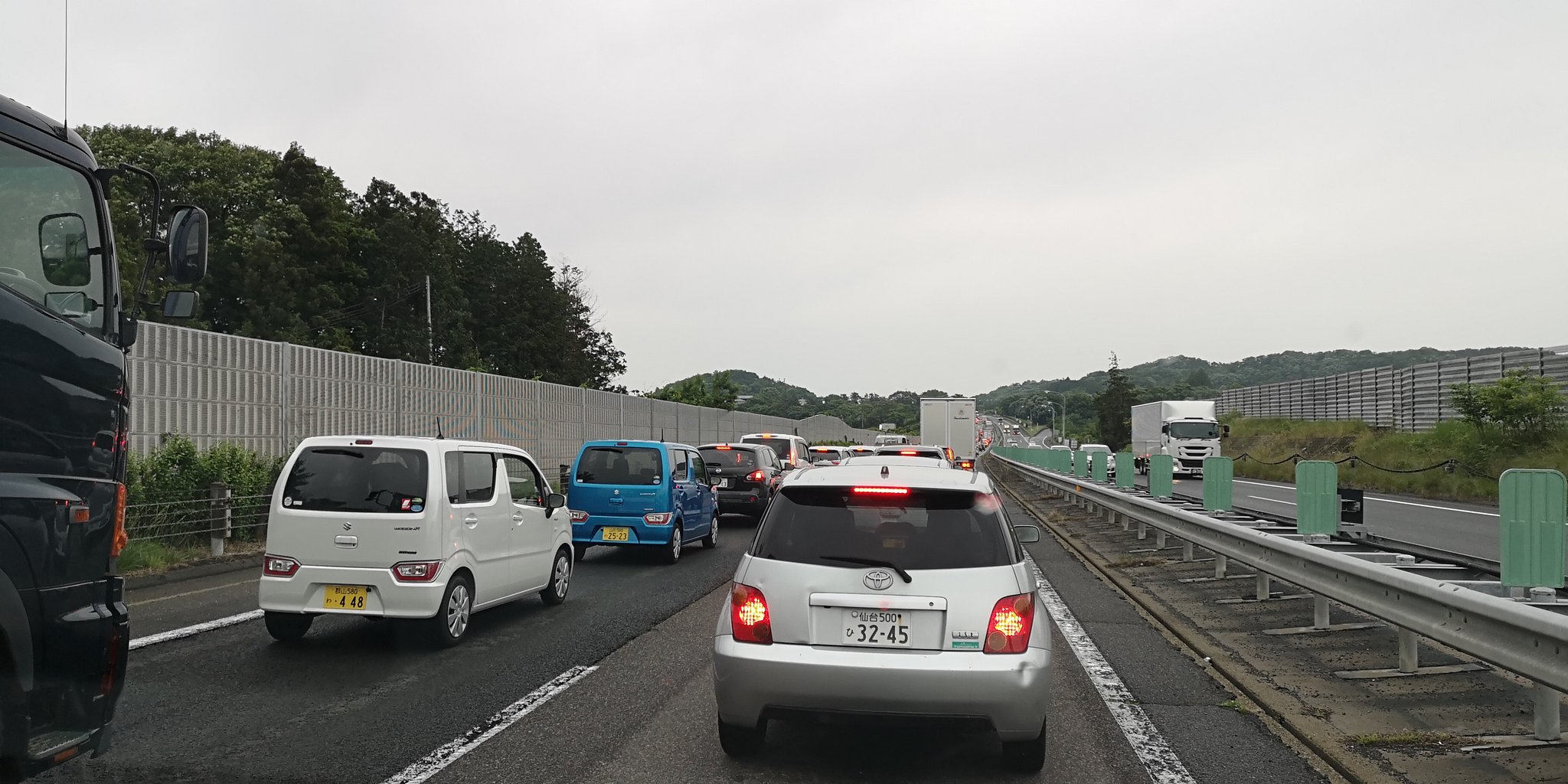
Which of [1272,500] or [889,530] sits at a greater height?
[889,530]

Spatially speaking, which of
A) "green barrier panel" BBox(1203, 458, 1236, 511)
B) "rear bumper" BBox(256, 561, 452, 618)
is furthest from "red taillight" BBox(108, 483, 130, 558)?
"green barrier panel" BBox(1203, 458, 1236, 511)

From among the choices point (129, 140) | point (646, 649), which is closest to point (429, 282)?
point (129, 140)

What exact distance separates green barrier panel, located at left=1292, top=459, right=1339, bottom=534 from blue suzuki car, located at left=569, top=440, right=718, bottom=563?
770 cm

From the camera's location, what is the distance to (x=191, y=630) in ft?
28.4

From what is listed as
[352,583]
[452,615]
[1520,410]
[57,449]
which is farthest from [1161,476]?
[1520,410]

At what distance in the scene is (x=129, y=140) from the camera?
159 feet

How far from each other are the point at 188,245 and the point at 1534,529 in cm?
759

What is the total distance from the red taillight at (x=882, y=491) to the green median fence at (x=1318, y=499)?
6138 millimetres

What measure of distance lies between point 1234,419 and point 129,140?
59.6 metres

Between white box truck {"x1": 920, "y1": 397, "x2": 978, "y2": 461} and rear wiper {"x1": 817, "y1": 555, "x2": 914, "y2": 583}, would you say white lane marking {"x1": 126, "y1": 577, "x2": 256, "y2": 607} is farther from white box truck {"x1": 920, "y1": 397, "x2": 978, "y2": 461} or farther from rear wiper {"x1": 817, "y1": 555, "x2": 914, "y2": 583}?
white box truck {"x1": 920, "y1": 397, "x2": 978, "y2": 461}

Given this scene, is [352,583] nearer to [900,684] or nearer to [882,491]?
[882,491]

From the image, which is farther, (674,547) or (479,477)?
(674,547)

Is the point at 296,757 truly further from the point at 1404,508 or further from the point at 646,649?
the point at 1404,508

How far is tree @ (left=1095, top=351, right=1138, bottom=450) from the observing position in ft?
338
